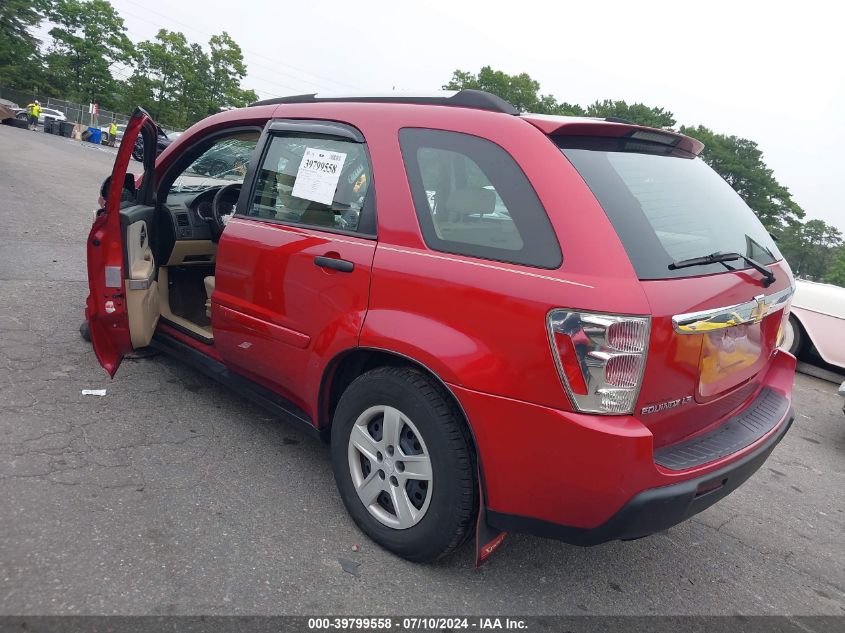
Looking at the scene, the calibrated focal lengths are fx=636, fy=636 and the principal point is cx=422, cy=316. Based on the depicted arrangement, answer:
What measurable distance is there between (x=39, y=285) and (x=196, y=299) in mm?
2234

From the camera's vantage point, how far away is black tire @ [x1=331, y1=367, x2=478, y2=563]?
2.39 meters

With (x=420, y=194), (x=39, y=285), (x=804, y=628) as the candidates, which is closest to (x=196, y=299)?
(x=39, y=285)

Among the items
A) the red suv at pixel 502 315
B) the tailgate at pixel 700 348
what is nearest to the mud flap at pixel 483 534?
the red suv at pixel 502 315

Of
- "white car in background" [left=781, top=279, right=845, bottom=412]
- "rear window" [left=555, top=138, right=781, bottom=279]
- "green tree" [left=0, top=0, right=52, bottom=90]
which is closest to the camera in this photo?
"rear window" [left=555, top=138, right=781, bottom=279]

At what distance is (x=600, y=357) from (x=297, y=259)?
1.55 m

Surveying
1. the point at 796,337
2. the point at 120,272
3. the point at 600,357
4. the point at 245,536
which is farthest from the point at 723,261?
the point at 796,337

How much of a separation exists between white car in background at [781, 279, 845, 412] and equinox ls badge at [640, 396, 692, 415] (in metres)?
5.37

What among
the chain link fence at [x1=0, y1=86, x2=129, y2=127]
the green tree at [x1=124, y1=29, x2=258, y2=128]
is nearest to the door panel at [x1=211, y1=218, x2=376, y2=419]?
the chain link fence at [x1=0, y1=86, x2=129, y2=127]

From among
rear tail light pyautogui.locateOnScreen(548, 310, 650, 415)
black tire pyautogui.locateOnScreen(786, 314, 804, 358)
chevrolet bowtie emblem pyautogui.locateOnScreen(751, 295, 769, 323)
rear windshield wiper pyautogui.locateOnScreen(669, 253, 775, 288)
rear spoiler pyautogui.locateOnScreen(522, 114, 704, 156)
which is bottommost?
black tire pyautogui.locateOnScreen(786, 314, 804, 358)

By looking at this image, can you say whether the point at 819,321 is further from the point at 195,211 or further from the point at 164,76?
the point at 164,76

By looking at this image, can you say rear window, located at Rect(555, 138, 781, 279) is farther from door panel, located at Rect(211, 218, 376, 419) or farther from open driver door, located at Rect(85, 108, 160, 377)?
open driver door, located at Rect(85, 108, 160, 377)

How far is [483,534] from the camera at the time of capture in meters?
2.39

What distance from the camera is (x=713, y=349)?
233cm

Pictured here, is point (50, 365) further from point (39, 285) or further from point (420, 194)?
point (420, 194)
